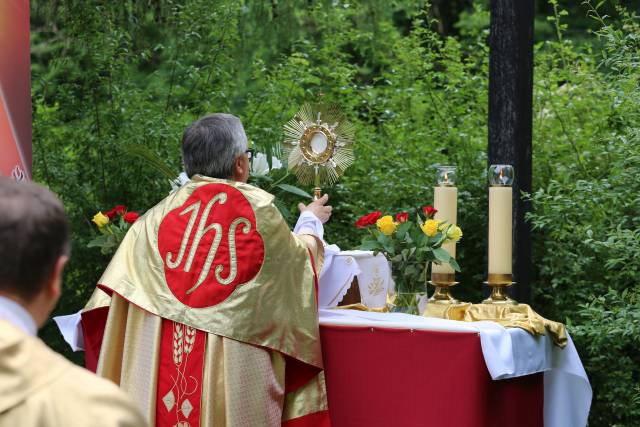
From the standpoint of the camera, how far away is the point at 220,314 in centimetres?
392

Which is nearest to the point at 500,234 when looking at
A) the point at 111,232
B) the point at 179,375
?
the point at 179,375

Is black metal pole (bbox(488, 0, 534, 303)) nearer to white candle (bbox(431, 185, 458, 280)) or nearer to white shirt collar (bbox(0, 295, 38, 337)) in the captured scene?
white candle (bbox(431, 185, 458, 280))

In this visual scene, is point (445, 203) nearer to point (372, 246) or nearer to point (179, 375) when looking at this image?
point (372, 246)

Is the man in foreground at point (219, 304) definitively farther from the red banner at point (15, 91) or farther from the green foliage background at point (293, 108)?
the green foliage background at point (293, 108)

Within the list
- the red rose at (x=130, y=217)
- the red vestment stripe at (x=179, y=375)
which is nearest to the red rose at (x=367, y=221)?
the red vestment stripe at (x=179, y=375)

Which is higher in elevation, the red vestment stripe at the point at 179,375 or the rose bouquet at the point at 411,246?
the rose bouquet at the point at 411,246

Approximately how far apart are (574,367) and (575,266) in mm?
1804

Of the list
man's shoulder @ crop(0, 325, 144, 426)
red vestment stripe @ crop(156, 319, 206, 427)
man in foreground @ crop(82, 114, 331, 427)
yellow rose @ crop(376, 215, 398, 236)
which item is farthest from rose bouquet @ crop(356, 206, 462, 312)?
man's shoulder @ crop(0, 325, 144, 426)

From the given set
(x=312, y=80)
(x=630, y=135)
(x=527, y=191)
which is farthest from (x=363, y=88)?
(x=630, y=135)

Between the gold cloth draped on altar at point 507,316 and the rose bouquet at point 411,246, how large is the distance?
11 centimetres

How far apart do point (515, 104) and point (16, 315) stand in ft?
13.8

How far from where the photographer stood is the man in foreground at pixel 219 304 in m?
3.92

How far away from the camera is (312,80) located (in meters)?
7.30

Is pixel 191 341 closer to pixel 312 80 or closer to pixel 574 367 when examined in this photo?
pixel 574 367
